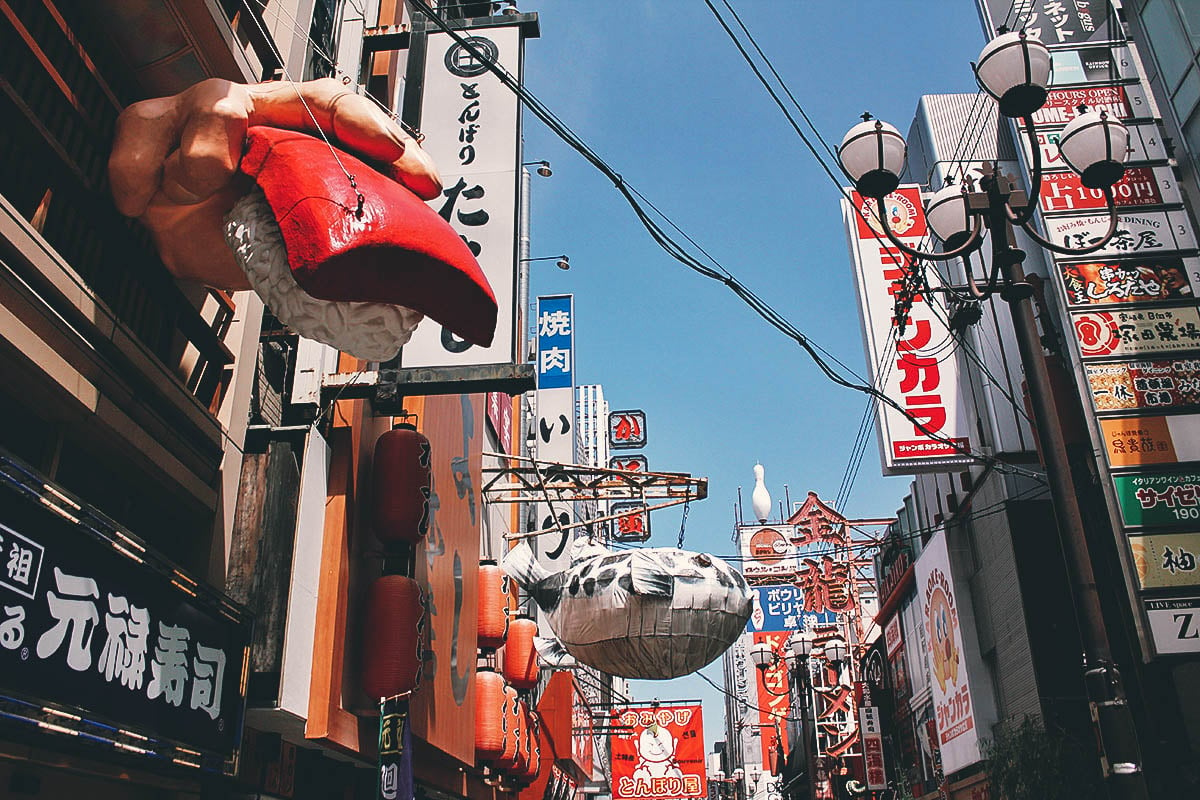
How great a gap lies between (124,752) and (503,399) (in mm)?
17891

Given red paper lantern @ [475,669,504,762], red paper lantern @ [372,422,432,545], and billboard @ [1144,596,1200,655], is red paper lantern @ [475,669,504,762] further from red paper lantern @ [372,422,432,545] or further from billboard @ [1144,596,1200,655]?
billboard @ [1144,596,1200,655]

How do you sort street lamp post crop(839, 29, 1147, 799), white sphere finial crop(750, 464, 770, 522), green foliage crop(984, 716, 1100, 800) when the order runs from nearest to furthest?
street lamp post crop(839, 29, 1147, 799) < green foliage crop(984, 716, 1100, 800) < white sphere finial crop(750, 464, 770, 522)

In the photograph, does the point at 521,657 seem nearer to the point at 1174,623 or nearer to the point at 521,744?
the point at 521,744

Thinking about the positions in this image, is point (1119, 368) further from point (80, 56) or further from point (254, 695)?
point (80, 56)

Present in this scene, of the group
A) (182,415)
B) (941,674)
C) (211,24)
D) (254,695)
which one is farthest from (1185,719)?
(211,24)

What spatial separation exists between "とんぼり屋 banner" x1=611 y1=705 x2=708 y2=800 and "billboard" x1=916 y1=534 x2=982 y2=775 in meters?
7.36

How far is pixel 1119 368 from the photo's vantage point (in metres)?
14.3

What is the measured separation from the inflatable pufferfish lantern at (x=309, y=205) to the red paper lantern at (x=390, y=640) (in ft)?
12.6

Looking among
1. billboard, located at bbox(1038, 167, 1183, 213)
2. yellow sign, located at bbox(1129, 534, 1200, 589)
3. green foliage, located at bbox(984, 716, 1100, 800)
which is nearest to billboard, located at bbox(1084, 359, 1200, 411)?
yellow sign, located at bbox(1129, 534, 1200, 589)

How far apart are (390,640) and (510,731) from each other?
7.55 metres

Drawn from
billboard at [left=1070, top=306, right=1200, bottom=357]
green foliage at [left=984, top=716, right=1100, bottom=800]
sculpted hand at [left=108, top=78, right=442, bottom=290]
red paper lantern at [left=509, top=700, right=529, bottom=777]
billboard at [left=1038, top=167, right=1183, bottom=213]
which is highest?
billboard at [left=1038, top=167, right=1183, bottom=213]

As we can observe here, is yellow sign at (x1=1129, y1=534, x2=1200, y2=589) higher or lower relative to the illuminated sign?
lower

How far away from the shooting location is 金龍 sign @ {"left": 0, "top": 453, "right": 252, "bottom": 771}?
4180 millimetres

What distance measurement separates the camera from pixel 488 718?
14.4 metres
